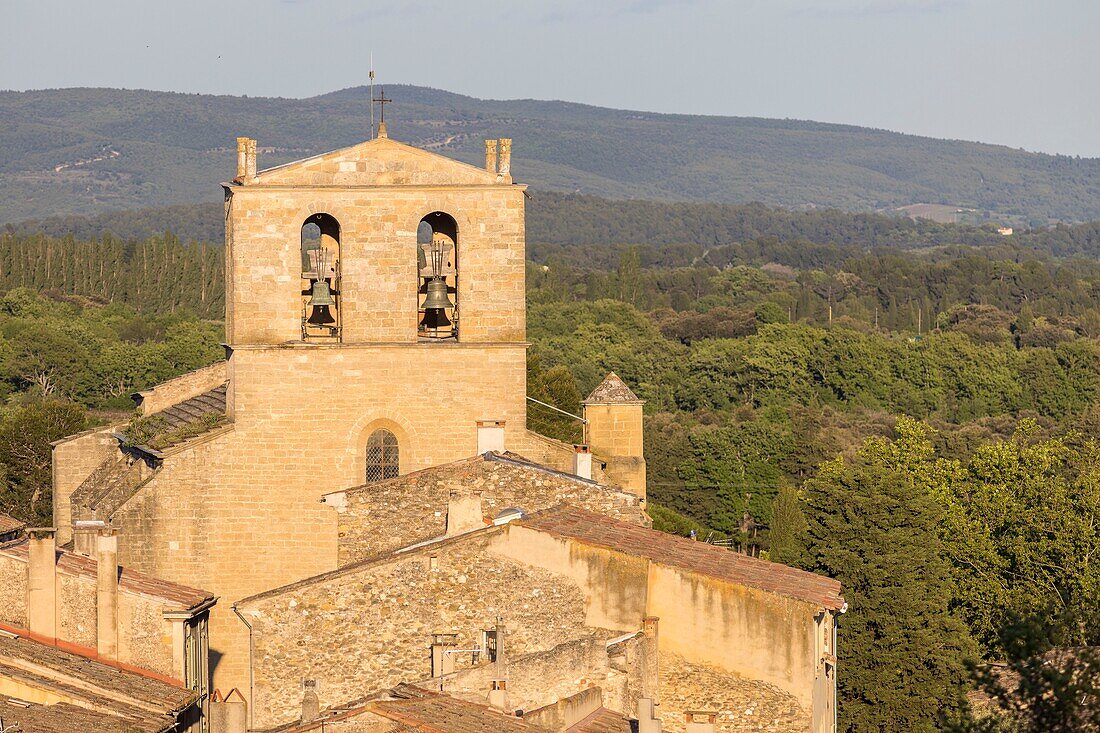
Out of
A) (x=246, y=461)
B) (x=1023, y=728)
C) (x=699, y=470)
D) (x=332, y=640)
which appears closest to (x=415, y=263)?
(x=246, y=461)

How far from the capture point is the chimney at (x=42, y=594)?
21328mm

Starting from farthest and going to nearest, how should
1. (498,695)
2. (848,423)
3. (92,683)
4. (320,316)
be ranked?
(848,423)
(320,316)
(498,695)
(92,683)

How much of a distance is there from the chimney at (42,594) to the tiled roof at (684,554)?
4.44 meters

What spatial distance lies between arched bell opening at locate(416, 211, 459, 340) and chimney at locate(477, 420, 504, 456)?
140 cm

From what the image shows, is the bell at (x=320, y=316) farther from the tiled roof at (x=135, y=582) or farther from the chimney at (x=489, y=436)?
the tiled roof at (x=135, y=582)

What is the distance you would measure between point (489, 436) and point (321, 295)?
2735 millimetres

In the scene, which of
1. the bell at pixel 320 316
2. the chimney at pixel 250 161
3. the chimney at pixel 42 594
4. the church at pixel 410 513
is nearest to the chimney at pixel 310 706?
the church at pixel 410 513

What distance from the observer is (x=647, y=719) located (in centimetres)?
1928

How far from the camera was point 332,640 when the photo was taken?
2181cm

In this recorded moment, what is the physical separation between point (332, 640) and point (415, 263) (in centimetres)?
733

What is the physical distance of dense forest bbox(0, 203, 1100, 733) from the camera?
128 ft

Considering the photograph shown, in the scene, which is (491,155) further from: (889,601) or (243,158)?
(889,601)

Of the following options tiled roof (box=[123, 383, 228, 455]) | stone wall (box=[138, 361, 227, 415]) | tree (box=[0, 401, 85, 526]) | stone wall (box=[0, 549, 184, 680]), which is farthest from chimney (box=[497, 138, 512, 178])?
tree (box=[0, 401, 85, 526])

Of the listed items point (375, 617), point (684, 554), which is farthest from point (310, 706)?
point (684, 554)
